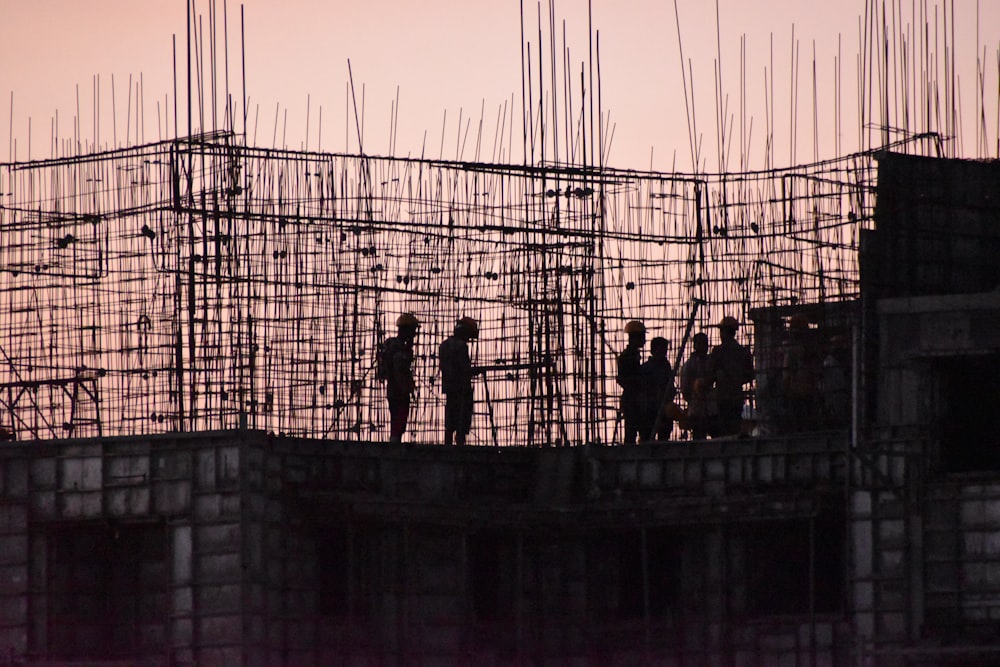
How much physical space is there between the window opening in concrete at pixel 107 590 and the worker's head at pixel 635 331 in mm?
8061

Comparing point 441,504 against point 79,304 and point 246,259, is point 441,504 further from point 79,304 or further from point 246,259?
point 79,304

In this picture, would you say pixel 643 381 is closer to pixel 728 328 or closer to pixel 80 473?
pixel 728 328

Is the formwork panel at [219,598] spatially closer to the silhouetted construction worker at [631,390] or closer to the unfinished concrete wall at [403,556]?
the unfinished concrete wall at [403,556]

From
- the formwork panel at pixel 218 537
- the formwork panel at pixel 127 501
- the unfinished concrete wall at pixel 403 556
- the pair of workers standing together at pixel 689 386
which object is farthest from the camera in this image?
the pair of workers standing together at pixel 689 386

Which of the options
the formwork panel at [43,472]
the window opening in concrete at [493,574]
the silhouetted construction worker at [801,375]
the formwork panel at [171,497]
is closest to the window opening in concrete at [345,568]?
the window opening in concrete at [493,574]

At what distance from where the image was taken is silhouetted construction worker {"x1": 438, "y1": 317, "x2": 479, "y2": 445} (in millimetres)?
28266

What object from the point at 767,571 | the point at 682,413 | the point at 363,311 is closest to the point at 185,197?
the point at 363,311

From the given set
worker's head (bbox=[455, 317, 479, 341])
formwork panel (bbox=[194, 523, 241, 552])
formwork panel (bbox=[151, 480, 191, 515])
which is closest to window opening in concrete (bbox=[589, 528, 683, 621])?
worker's head (bbox=[455, 317, 479, 341])

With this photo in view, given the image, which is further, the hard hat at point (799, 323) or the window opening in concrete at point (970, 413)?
the hard hat at point (799, 323)

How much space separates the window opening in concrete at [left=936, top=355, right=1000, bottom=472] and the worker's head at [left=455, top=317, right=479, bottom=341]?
23.6 feet

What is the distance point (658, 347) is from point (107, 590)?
29.6 feet

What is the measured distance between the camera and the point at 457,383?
2828 centimetres

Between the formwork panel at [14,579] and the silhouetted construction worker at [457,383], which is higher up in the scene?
the silhouetted construction worker at [457,383]

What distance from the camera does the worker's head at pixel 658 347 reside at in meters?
28.7
